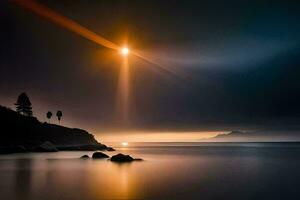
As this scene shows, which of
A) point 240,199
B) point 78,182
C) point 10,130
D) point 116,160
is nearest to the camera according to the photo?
point 240,199

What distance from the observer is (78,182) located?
49.2 m

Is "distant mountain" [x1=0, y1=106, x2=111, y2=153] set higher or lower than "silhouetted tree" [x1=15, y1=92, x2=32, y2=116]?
lower

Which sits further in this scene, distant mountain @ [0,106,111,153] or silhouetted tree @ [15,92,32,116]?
silhouetted tree @ [15,92,32,116]

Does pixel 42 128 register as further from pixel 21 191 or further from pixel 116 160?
pixel 21 191

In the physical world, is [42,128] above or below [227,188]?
above

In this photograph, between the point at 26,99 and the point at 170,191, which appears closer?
the point at 170,191

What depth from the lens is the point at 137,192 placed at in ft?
130

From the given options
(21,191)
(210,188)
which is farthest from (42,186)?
(210,188)

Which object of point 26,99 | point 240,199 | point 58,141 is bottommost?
point 240,199

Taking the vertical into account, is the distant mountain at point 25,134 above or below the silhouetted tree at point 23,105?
below

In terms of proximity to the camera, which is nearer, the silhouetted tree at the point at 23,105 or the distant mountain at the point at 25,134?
the distant mountain at the point at 25,134

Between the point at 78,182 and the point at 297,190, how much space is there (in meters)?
27.7

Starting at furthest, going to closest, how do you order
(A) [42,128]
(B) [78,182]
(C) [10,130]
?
(A) [42,128]
(C) [10,130]
(B) [78,182]

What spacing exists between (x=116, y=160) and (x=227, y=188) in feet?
171
